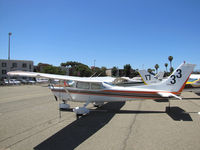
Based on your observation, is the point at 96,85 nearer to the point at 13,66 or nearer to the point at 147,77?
the point at 147,77

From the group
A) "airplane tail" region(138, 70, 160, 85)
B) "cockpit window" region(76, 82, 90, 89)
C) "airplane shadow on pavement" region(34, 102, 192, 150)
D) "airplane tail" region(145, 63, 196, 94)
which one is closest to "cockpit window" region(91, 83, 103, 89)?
"cockpit window" region(76, 82, 90, 89)

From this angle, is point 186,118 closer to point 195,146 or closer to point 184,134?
point 184,134

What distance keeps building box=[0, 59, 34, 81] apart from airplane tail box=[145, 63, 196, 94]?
55900mm

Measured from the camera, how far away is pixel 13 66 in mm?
54188

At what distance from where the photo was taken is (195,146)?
12.3ft

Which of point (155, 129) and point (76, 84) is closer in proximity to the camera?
point (155, 129)

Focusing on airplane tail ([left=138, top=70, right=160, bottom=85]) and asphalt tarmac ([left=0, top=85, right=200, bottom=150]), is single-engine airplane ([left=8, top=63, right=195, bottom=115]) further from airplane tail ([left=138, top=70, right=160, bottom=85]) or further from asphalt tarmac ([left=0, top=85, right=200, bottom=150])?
airplane tail ([left=138, top=70, right=160, bottom=85])

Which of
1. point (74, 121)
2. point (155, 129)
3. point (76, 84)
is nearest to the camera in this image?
point (155, 129)

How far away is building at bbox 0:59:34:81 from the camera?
5244 cm

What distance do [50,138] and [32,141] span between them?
0.51m

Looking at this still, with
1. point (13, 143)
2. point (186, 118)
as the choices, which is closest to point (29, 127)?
point (13, 143)

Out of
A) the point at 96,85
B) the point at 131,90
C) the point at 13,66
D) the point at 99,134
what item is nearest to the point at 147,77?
the point at 131,90

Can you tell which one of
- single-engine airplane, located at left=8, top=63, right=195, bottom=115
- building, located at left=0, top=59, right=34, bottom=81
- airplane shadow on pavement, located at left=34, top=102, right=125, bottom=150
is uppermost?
building, located at left=0, top=59, right=34, bottom=81

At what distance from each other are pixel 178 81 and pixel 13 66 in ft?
199
